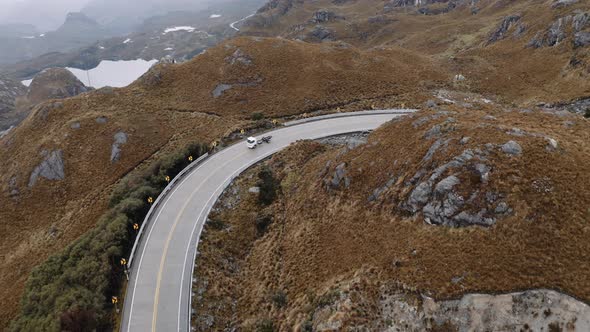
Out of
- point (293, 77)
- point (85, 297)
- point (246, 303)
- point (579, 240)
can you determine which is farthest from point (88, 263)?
point (293, 77)

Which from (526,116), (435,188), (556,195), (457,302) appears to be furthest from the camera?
(526,116)

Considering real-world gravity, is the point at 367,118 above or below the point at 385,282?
below

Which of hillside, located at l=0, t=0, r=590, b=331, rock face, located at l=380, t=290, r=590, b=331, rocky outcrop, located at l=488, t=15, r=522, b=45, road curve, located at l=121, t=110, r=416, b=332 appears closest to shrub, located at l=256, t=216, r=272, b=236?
hillside, located at l=0, t=0, r=590, b=331

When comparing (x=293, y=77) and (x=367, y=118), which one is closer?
(x=367, y=118)

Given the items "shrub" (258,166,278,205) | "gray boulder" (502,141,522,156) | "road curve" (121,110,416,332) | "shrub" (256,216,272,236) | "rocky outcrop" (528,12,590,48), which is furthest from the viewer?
"rocky outcrop" (528,12,590,48)

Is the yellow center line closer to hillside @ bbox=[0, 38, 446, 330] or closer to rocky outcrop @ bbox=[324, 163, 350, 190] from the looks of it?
hillside @ bbox=[0, 38, 446, 330]

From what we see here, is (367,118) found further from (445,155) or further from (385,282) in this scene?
(385,282)

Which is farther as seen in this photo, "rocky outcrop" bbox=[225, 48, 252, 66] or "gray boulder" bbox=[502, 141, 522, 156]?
"rocky outcrop" bbox=[225, 48, 252, 66]
